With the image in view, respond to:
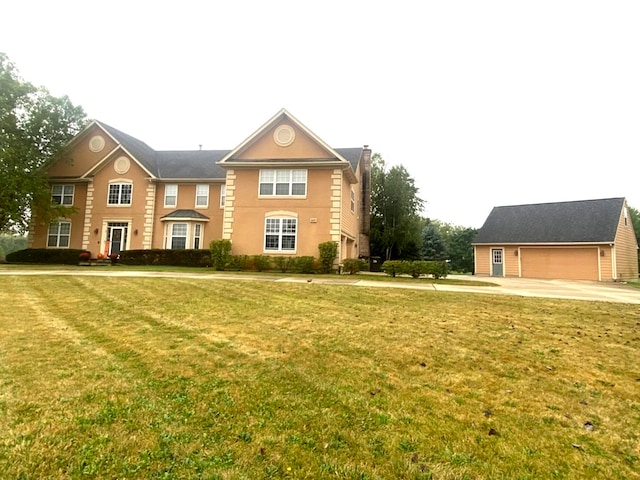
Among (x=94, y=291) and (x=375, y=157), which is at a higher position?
(x=375, y=157)

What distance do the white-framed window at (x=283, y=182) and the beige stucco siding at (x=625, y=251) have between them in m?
22.5

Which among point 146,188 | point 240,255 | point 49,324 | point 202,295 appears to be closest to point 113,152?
point 146,188

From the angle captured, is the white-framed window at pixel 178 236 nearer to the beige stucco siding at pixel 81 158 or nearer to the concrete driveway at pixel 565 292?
the beige stucco siding at pixel 81 158

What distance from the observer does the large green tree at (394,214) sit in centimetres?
3022

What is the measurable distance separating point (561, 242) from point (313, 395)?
2725 cm

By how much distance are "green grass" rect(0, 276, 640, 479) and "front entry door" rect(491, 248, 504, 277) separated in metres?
21.6

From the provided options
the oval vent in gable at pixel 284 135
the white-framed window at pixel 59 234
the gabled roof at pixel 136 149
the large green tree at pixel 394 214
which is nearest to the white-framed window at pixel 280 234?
the oval vent in gable at pixel 284 135

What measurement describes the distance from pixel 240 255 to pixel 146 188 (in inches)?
415

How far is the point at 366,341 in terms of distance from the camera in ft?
17.0

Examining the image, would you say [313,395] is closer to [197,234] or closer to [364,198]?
[197,234]

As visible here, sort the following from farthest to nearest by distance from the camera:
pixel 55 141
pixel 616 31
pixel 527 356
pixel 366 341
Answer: pixel 55 141 → pixel 616 31 → pixel 366 341 → pixel 527 356

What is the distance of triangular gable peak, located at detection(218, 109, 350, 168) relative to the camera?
19000mm

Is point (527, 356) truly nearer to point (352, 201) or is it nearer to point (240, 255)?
point (240, 255)

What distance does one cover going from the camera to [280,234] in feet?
61.4
